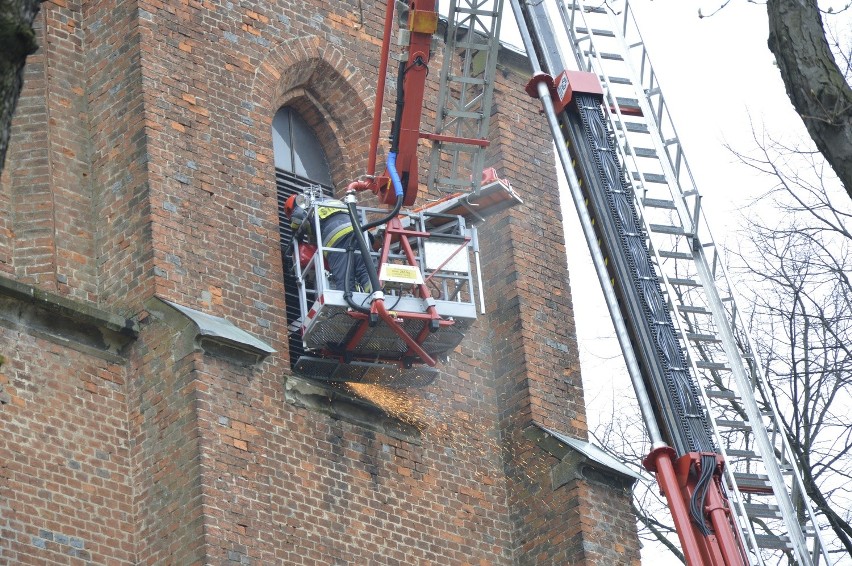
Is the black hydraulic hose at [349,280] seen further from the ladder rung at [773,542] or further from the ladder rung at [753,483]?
the ladder rung at [773,542]

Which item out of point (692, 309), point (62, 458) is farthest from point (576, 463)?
point (62, 458)

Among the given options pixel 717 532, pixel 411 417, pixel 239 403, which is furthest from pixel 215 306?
pixel 717 532

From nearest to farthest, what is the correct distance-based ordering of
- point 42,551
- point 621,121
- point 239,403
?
point 42,551 < point 239,403 < point 621,121

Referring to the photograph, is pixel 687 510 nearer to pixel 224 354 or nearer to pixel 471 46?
pixel 224 354

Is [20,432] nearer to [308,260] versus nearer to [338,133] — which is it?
[308,260]

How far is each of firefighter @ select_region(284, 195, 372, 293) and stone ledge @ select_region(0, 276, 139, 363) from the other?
6.24ft

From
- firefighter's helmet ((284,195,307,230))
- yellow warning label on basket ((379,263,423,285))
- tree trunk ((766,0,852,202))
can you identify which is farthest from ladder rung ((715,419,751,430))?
tree trunk ((766,0,852,202))

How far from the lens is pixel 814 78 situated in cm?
861

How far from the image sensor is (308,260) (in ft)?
53.0

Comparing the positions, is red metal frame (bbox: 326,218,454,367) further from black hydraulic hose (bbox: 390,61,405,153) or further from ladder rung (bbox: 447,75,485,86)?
ladder rung (bbox: 447,75,485,86)

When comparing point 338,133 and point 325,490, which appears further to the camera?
point 338,133

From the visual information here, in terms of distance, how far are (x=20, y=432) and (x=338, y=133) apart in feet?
17.6

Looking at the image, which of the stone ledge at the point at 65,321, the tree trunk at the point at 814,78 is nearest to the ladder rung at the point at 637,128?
the stone ledge at the point at 65,321

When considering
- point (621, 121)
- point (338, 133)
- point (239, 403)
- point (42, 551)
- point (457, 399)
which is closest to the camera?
point (42, 551)
